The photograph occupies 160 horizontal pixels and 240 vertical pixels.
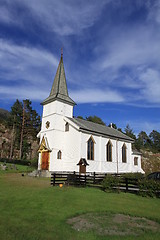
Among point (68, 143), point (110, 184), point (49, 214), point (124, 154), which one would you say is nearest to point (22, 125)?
point (68, 143)

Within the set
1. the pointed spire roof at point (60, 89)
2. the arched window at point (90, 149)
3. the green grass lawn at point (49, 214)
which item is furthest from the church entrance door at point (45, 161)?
the green grass lawn at point (49, 214)

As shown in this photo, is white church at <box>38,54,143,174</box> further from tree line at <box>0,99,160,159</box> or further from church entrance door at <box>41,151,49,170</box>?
tree line at <box>0,99,160,159</box>

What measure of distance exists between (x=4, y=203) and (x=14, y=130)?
41910 mm

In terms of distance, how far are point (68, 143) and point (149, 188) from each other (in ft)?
51.5

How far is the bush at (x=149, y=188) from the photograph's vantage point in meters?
11.9

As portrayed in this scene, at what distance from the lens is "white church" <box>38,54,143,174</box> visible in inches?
983

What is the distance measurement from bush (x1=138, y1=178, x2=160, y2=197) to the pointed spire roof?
61.4 ft

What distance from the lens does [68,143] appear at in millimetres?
26375

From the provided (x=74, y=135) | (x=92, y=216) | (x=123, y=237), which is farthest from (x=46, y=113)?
(x=123, y=237)

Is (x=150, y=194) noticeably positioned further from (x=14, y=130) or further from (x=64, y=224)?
(x=14, y=130)

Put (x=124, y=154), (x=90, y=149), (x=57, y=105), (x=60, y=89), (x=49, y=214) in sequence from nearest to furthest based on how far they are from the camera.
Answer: (x=49, y=214)
(x=90, y=149)
(x=57, y=105)
(x=60, y=89)
(x=124, y=154)

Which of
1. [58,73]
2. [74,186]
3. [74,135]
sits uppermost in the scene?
[58,73]

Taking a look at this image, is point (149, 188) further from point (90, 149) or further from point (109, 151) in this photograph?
point (109, 151)

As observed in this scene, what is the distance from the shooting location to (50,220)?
6.57 meters
